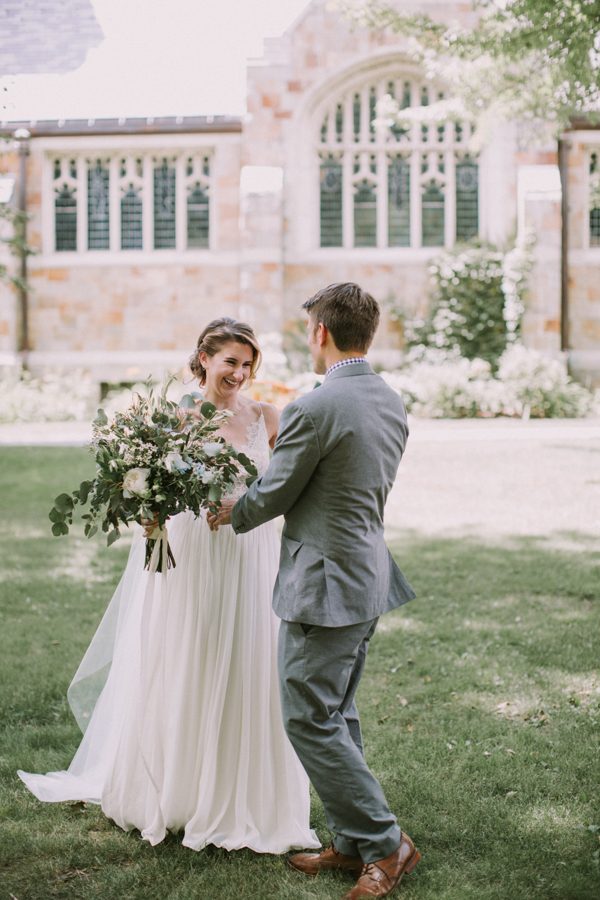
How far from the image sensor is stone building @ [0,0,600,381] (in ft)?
60.1

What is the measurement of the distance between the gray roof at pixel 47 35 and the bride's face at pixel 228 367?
18.2 metres

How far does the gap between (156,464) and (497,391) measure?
13046 mm

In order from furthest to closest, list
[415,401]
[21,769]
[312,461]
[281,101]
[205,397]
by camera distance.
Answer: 1. [281,101]
2. [415,401]
3. [21,769]
4. [205,397]
5. [312,461]

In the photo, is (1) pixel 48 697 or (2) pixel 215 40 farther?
(2) pixel 215 40

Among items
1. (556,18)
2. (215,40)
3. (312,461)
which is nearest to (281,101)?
(215,40)

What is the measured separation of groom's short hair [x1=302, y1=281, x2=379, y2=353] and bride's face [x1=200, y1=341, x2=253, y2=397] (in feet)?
2.01

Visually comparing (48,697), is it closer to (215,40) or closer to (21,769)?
(21,769)

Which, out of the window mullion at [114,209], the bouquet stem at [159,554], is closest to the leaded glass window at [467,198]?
the window mullion at [114,209]

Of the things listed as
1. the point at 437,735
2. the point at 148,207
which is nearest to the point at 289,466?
the point at 437,735

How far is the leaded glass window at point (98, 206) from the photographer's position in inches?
760

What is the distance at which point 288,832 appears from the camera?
136 inches

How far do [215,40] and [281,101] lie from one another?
323 centimetres

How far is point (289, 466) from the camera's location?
9.78 feet

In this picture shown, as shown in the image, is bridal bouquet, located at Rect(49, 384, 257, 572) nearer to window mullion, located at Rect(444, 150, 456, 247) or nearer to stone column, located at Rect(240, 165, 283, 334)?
stone column, located at Rect(240, 165, 283, 334)
